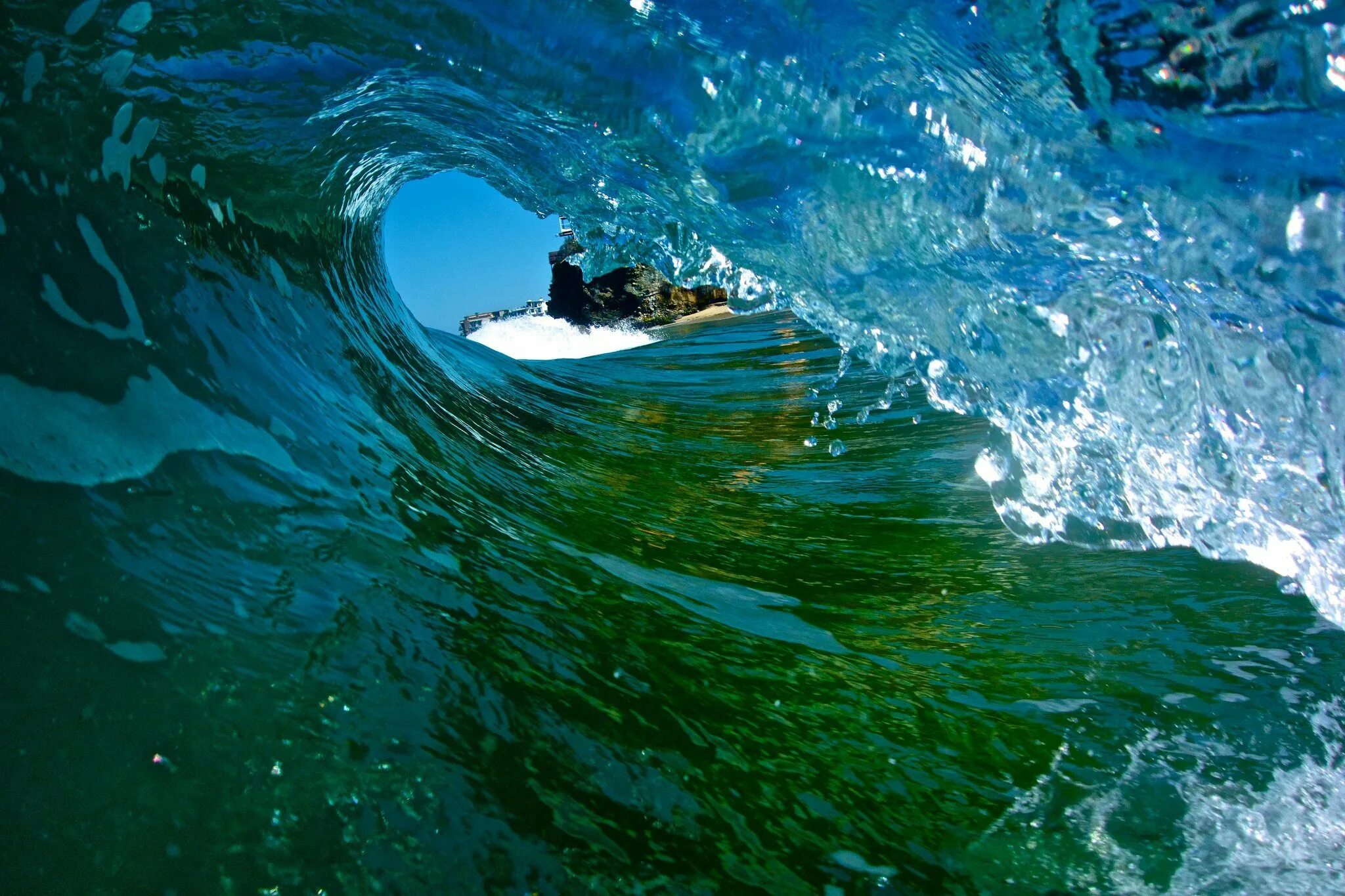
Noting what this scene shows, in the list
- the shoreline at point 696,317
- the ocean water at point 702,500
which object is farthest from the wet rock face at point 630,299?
the ocean water at point 702,500

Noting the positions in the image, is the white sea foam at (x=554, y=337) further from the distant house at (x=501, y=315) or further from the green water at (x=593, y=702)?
the green water at (x=593, y=702)

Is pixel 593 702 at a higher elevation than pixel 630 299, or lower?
lower

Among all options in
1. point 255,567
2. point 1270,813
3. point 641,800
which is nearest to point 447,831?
point 641,800

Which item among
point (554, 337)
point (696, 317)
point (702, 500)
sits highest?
point (696, 317)

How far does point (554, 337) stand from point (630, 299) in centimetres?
239

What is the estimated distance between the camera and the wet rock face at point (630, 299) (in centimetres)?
2191

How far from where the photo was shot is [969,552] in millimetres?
2777

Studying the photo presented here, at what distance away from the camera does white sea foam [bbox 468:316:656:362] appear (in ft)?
60.7

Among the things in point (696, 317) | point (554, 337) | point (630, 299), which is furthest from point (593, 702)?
point (630, 299)

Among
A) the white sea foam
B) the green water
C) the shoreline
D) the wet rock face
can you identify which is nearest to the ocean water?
the green water

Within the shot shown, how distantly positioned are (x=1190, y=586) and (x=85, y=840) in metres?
2.53

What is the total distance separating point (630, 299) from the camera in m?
22.1

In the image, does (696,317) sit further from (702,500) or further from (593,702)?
(593,702)

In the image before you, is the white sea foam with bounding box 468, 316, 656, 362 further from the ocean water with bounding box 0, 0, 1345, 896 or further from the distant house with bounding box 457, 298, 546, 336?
the ocean water with bounding box 0, 0, 1345, 896
